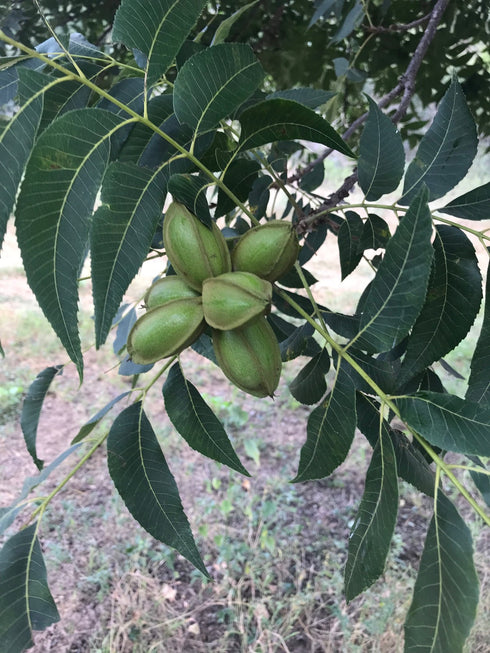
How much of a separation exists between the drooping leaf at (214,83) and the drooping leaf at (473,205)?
0.37 meters

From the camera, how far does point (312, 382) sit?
0.95 meters

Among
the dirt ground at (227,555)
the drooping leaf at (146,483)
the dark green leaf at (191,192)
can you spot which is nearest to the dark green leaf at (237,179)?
the dark green leaf at (191,192)

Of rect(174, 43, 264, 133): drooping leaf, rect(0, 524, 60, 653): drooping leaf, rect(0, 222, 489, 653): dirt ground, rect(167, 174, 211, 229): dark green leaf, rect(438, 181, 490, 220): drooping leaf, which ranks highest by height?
rect(174, 43, 264, 133): drooping leaf

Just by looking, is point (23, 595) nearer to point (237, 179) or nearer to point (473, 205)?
point (237, 179)

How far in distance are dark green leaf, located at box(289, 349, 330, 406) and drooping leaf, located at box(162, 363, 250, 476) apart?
0.53 ft

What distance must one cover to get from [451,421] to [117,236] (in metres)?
0.47

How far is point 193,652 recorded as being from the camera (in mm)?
2123

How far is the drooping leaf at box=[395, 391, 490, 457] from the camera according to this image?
2.02 ft

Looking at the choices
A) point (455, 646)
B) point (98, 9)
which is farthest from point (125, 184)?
point (98, 9)

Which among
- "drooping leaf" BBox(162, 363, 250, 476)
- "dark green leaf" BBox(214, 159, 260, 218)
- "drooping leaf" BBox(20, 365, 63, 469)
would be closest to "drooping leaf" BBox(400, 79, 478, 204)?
"dark green leaf" BBox(214, 159, 260, 218)

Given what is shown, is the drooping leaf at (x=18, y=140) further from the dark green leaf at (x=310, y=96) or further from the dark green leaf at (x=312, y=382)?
the dark green leaf at (x=312, y=382)

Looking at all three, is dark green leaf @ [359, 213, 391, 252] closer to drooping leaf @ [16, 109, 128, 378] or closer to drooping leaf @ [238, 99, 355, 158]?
drooping leaf @ [238, 99, 355, 158]

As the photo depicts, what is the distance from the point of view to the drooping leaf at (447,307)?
747 millimetres

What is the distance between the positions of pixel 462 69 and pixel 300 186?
0.86 metres
